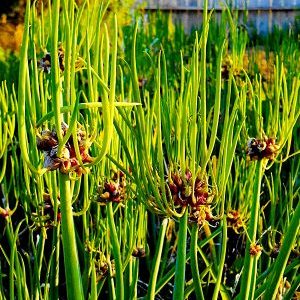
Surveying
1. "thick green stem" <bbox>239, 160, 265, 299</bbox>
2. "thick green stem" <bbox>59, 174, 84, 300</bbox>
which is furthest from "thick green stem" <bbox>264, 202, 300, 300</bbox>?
"thick green stem" <bbox>59, 174, 84, 300</bbox>

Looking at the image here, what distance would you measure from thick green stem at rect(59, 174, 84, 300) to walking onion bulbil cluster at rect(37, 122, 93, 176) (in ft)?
0.05

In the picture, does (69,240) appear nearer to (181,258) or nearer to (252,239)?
(181,258)

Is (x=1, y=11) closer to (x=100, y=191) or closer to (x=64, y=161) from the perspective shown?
(x=100, y=191)

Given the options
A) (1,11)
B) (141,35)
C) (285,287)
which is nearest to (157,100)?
(285,287)

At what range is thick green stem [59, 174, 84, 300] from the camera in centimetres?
63

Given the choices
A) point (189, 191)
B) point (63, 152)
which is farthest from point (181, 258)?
point (63, 152)

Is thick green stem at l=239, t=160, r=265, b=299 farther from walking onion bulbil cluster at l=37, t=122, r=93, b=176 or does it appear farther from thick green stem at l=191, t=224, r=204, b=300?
walking onion bulbil cluster at l=37, t=122, r=93, b=176

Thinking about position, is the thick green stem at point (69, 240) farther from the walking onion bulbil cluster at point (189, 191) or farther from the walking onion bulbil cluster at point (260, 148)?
the walking onion bulbil cluster at point (260, 148)

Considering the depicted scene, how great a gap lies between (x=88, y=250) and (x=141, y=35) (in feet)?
6.25

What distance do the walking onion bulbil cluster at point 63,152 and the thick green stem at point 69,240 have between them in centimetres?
1

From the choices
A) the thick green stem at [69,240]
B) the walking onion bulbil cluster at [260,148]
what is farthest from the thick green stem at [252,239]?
the thick green stem at [69,240]

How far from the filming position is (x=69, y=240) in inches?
25.6

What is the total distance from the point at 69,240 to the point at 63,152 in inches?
3.8

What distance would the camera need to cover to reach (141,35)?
9.52 feet
